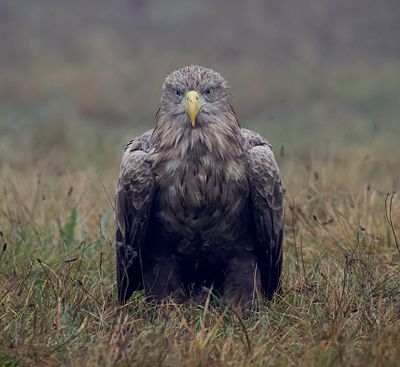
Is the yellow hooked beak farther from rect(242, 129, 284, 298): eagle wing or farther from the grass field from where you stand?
the grass field

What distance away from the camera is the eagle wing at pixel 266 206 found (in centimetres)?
485

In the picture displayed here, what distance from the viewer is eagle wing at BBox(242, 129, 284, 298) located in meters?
4.85

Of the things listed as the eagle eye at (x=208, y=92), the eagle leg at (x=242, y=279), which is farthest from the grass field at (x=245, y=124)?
the eagle eye at (x=208, y=92)

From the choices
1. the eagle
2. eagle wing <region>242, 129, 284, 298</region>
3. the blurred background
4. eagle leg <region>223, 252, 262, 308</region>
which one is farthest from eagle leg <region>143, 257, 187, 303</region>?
the blurred background

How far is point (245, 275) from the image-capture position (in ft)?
16.7

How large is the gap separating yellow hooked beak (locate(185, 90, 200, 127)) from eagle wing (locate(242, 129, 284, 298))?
379 mm

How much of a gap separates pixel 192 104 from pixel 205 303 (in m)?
0.98

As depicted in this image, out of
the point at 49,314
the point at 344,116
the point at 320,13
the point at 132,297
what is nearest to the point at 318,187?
the point at 132,297

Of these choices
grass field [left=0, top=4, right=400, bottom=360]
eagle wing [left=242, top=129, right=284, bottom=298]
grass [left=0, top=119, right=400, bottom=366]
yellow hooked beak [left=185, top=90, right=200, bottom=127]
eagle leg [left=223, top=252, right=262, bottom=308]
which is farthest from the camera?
eagle leg [left=223, top=252, right=262, bottom=308]

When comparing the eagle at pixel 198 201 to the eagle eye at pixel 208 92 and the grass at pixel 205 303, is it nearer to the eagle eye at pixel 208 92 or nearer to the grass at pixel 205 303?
the eagle eye at pixel 208 92

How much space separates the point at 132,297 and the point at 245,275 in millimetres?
670

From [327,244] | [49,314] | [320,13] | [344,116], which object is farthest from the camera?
[320,13]

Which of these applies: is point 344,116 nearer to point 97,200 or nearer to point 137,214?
point 97,200

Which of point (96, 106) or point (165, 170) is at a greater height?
point (165, 170)
